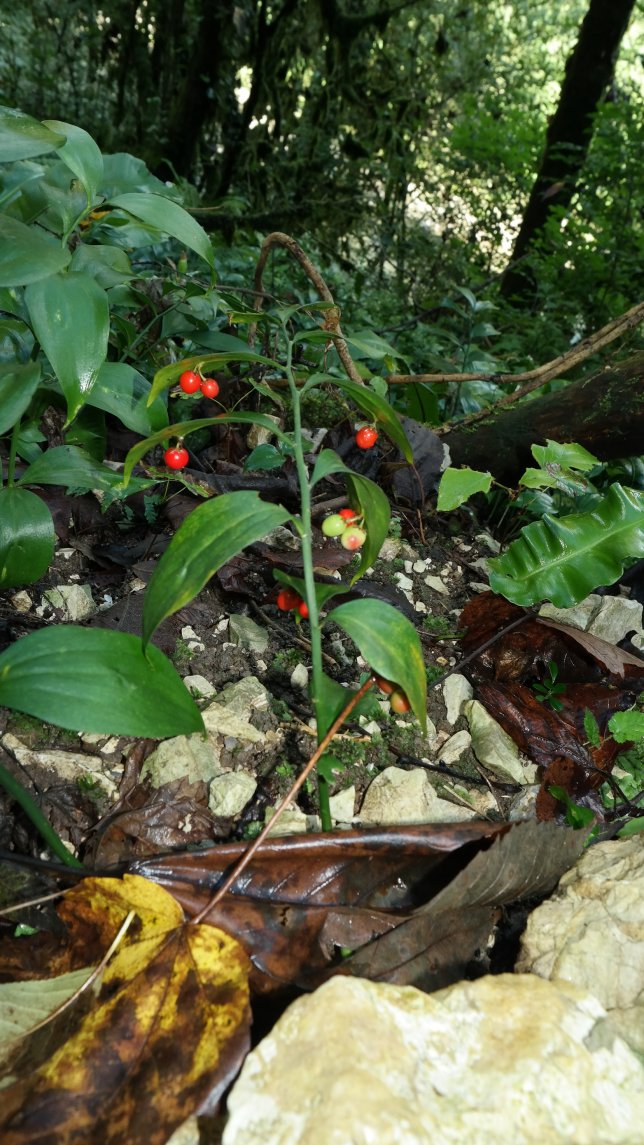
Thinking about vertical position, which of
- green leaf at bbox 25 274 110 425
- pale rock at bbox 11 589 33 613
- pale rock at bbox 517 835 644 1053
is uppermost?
green leaf at bbox 25 274 110 425

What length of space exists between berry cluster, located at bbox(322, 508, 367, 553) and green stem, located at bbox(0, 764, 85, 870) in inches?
18.8

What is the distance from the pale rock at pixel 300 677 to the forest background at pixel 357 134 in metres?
3.20

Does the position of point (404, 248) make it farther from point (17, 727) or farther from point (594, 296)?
point (17, 727)

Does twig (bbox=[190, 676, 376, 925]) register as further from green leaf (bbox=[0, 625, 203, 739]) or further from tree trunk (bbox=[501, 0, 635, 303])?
tree trunk (bbox=[501, 0, 635, 303])

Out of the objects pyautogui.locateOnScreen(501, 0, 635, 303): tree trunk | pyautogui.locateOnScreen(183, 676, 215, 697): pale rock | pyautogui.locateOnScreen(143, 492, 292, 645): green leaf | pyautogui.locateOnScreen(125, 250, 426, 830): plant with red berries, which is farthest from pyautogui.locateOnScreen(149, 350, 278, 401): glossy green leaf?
pyautogui.locateOnScreen(501, 0, 635, 303): tree trunk

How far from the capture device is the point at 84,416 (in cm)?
166

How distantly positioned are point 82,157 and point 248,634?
2.82 feet

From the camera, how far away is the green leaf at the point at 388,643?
894 mm

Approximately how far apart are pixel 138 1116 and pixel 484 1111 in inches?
12.8

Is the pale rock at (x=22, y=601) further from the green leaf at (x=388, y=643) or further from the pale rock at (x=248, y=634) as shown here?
the green leaf at (x=388, y=643)

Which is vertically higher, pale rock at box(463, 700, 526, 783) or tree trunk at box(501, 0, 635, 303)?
tree trunk at box(501, 0, 635, 303)

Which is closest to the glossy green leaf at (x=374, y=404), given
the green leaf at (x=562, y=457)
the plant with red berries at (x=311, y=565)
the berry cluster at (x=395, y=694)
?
the plant with red berries at (x=311, y=565)

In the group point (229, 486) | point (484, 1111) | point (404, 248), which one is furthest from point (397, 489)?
point (404, 248)

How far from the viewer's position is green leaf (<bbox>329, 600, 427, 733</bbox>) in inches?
35.2
